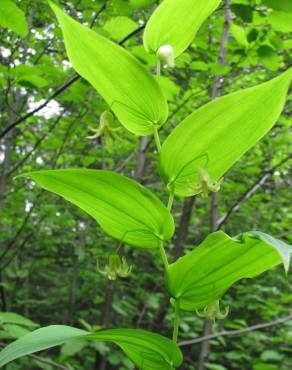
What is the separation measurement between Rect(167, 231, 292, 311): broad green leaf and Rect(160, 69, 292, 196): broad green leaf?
3.7 inches

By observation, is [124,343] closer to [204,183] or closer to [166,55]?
[204,183]

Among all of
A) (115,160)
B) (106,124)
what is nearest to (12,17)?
(106,124)

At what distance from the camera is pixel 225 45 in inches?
62.3

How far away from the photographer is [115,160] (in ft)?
11.5

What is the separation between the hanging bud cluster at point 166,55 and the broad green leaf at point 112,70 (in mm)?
60

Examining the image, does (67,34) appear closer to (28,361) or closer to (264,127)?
(264,127)

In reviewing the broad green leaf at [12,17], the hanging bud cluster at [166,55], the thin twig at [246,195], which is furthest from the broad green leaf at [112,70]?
the thin twig at [246,195]

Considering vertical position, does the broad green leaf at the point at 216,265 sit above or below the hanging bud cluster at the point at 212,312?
above

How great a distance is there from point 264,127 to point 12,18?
783 millimetres

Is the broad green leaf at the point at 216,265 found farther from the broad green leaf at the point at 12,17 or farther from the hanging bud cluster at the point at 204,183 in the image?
the broad green leaf at the point at 12,17

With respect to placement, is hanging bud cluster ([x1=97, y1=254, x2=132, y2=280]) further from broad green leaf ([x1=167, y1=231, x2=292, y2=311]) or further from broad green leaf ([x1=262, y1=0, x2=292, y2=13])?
broad green leaf ([x1=262, y1=0, x2=292, y2=13])

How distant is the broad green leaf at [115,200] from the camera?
541 mm

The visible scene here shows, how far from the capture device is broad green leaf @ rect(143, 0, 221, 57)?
600 millimetres

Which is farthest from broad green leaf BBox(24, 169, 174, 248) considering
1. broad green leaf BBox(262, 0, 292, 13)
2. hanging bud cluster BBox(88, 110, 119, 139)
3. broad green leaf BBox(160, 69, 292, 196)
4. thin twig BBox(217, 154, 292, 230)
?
thin twig BBox(217, 154, 292, 230)
